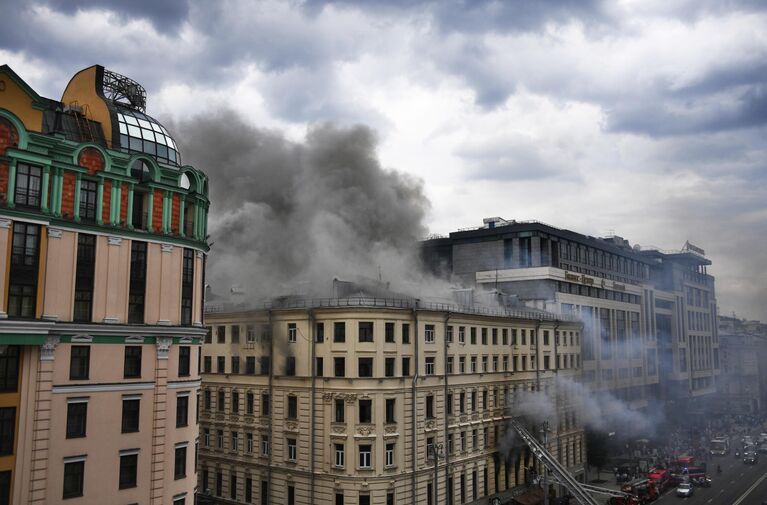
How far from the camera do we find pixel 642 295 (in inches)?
3595

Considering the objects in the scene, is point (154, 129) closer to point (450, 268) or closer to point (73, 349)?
point (73, 349)

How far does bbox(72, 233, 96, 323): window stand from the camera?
29922mm

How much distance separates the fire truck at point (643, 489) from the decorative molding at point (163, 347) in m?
41.1

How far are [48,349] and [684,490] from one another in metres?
53.9

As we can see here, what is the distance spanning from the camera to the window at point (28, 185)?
28.0 m

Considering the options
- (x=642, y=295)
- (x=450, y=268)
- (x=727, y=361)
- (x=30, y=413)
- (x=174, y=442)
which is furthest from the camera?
(x=727, y=361)

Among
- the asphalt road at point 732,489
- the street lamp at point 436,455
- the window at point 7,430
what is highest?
the window at point 7,430

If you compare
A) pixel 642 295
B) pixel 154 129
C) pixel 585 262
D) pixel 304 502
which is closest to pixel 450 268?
pixel 585 262

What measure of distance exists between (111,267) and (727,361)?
446ft

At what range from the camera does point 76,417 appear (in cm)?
2939

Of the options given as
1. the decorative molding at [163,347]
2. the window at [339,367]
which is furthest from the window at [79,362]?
the window at [339,367]

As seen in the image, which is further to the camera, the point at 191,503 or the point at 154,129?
the point at 154,129

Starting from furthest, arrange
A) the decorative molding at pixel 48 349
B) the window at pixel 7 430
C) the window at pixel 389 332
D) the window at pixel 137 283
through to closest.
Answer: the window at pixel 389 332 < the window at pixel 137 283 < the decorative molding at pixel 48 349 < the window at pixel 7 430

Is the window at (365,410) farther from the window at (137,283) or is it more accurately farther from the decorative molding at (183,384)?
the window at (137,283)
